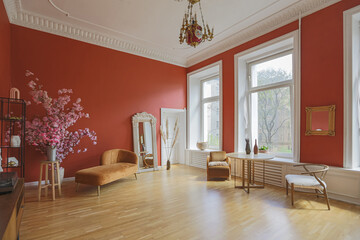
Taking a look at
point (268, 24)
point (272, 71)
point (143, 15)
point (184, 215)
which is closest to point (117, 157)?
point (184, 215)

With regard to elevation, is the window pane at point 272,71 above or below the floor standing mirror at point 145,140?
above

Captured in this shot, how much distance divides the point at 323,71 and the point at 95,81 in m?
5.35

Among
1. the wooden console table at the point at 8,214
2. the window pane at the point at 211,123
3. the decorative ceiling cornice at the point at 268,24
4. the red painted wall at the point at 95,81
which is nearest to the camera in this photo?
the wooden console table at the point at 8,214

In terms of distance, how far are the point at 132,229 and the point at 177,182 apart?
2359 millimetres

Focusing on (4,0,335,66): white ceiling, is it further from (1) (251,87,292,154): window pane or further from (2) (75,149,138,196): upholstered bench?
(2) (75,149,138,196): upholstered bench

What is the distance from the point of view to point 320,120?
3918mm

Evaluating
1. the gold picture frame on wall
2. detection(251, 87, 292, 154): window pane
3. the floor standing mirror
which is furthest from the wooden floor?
the floor standing mirror

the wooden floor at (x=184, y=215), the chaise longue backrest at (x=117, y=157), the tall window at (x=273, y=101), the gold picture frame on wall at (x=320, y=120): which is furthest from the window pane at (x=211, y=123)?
the gold picture frame on wall at (x=320, y=120)

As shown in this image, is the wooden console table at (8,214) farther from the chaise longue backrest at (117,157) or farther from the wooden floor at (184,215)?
the chaise longue backrest at (117,157)

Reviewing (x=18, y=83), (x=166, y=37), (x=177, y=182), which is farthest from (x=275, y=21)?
(x=18, y=83)

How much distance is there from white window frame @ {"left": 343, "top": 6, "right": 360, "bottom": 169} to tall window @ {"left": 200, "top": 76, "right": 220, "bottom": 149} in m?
3.64

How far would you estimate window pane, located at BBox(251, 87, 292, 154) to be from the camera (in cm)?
484

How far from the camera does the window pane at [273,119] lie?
484 centimetres

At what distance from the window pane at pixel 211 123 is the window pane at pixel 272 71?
168cm
